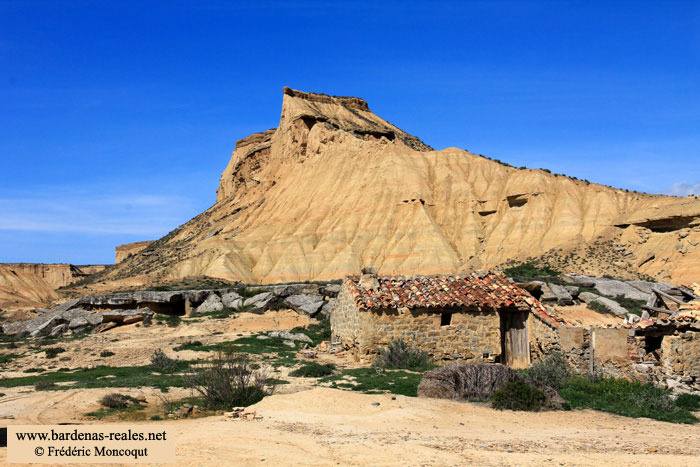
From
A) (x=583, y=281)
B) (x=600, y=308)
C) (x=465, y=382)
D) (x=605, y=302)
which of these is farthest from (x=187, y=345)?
(x=583, y=281)

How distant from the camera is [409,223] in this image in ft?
198

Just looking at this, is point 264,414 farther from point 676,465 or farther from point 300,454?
point 676,465

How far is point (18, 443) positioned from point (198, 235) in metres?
66.2

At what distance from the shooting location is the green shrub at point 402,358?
57.0 ft

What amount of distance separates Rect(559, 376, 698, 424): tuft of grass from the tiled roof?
3307mm

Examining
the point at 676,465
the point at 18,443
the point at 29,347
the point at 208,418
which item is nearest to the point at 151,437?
the point at 18,443

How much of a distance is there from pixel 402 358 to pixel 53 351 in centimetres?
1358

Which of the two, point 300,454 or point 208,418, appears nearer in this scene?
point 300,454

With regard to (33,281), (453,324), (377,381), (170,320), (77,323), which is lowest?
(377,381)

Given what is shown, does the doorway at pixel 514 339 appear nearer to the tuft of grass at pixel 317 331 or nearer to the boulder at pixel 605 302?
the tuft of grass at pixel 317 331

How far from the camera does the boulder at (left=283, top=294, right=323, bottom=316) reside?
31.1 metres

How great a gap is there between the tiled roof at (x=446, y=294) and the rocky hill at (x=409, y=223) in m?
A: 32.6

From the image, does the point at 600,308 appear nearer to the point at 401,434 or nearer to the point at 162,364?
the point at 162,364

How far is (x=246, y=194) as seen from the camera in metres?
79.2
